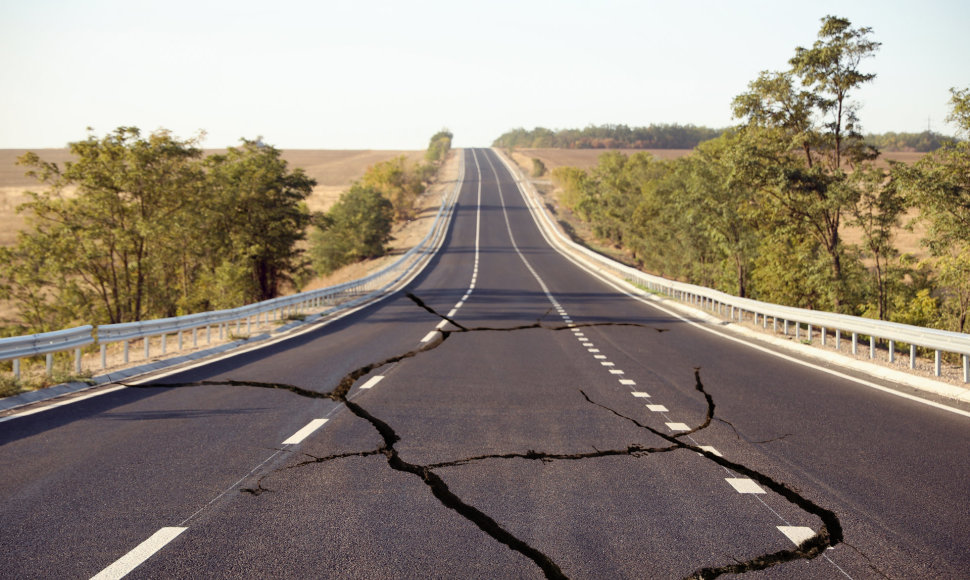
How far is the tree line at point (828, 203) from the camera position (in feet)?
73.1

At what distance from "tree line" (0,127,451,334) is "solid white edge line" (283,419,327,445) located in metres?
25.2

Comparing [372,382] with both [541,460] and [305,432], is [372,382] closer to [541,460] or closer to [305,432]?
[305,432]

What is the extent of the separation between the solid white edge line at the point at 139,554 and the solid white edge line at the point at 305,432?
7.51 feet

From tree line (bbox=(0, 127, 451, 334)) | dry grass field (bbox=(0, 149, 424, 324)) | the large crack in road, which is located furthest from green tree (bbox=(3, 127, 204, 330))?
the large crack in road

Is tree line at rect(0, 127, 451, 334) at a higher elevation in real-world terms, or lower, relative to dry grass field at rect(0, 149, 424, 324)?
lower

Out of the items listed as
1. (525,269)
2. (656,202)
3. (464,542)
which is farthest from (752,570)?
(656,202)

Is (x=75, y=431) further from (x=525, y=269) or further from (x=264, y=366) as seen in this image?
(x=525, y=269)

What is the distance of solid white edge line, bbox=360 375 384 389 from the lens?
31.5 feet


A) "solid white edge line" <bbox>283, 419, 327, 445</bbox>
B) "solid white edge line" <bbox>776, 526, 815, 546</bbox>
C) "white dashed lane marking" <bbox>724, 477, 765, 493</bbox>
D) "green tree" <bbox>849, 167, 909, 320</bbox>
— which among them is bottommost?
"solid white edge line" <bbox>283, 419, 327, 445</bbox>

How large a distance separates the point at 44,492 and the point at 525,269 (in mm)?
39231

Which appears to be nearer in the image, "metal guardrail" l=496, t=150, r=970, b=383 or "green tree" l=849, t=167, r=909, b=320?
"metal guardrail" l=496, t=150, r=970, b=383

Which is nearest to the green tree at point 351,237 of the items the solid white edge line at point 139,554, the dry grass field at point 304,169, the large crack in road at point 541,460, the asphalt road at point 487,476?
the dry grass field at point 304,169

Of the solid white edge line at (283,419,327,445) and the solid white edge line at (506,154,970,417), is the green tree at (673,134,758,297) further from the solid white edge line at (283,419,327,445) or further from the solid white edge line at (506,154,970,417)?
the solid white edge line at (283,419,327,445)

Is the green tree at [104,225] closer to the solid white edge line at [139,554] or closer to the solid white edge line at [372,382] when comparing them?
the solid white edge line at [372,382]
